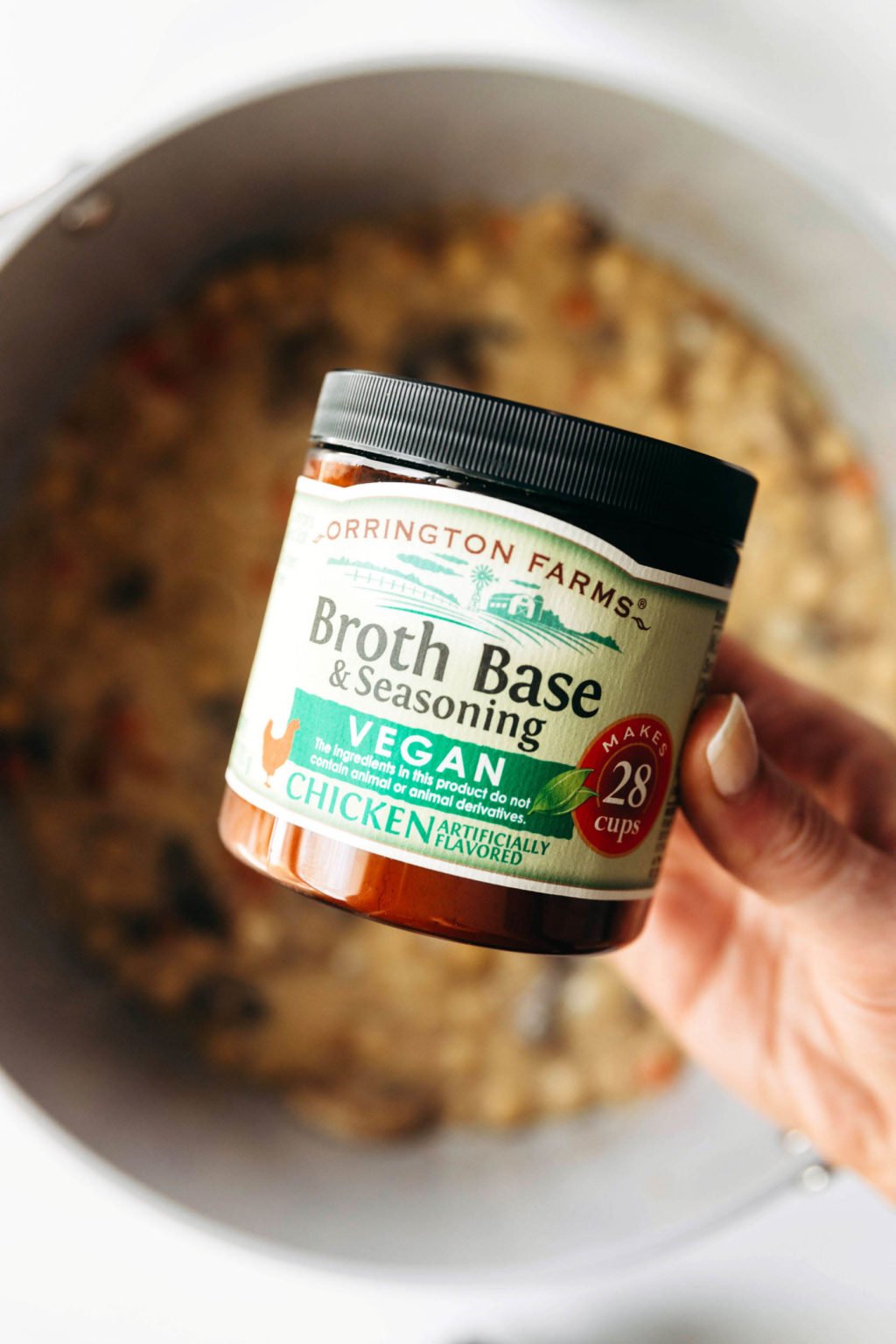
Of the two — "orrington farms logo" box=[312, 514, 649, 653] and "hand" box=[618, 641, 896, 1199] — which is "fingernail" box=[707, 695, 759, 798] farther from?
"orrington farms logo" box=[312, 514, 649, 653]

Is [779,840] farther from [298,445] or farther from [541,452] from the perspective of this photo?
[298,445]

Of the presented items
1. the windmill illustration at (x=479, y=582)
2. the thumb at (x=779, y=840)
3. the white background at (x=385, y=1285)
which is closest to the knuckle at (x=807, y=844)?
the thumb at (x=779, y=840)

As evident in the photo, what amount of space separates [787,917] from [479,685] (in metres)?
0.38

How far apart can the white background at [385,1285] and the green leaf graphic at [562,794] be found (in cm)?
61

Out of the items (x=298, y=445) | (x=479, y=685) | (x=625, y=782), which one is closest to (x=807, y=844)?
(x=625, y=782)

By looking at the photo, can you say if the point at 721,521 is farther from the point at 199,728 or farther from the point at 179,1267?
the point at 179,1267

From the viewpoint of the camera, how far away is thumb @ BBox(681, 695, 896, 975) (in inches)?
29.2

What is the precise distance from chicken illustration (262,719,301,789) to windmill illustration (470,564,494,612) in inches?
5.2

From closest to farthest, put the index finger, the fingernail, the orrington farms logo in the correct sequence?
the orrington farms logo < the fingernail < the index finger

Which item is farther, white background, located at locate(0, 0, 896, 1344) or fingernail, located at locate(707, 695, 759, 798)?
white background, located at locate(0, 0, 896, 1344)

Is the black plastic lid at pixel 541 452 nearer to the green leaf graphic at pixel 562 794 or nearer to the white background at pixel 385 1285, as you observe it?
the green leaf graphic at pixel 562 794

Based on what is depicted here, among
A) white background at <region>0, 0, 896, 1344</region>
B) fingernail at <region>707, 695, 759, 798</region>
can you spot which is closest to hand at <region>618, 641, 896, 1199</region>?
fingernail at <region>707, 695, 759, 798</region>

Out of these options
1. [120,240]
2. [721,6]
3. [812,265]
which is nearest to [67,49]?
[120,240]

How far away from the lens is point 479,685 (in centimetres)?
64
